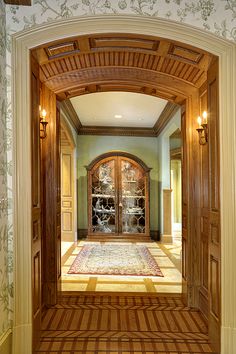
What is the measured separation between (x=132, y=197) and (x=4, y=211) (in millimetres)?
5618

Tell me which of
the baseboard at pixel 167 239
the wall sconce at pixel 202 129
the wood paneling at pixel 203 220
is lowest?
the baseboard at pixel 167 239

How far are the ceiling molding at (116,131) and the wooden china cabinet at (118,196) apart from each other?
0.70 m

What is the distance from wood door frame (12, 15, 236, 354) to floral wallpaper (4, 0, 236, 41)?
0.05 m

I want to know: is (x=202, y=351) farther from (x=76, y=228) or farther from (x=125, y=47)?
(x=76, y=228)

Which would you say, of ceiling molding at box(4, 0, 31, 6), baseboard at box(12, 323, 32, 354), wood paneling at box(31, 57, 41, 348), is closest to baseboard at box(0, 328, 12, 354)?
baseboard at box(12, 323, 32, 354)

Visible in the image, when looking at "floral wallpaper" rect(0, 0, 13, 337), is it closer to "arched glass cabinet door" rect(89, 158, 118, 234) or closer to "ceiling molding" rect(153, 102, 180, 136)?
"ceiling molding" rect(153, 102, 180, 136)

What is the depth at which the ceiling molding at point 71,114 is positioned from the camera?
5505 mm

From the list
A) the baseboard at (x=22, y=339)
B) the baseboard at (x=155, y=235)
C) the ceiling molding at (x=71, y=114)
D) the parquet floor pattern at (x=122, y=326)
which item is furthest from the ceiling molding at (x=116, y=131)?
the baseboard at (x=22, y=339)

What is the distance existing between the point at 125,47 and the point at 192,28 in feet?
1.93

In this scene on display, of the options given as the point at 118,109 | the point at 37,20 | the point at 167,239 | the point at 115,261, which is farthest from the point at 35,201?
the point at 167,239

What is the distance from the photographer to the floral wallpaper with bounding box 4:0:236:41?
7.73ft

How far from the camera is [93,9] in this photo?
93.4 inches

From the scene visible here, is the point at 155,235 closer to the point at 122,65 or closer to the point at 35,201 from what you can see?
the point at 122,65

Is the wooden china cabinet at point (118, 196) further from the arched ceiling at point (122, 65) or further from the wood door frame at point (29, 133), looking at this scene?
the wood door frame at point (29, 133)
